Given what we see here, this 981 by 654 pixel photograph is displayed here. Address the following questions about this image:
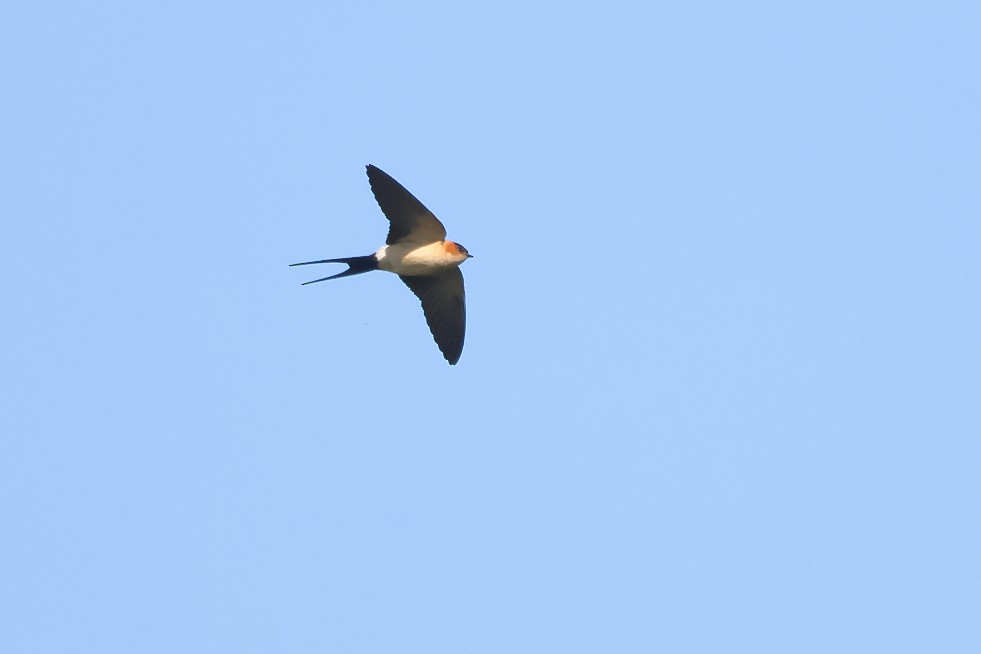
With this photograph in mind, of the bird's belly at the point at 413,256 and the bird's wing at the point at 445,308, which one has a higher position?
the bird's belly at the point at 413,256

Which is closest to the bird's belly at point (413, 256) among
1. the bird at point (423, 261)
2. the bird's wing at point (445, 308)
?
the bird at point (423, 261)

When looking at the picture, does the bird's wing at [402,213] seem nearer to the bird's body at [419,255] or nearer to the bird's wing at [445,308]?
the bird's body at [419,255]

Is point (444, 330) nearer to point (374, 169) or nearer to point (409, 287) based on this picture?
point (409, 287)

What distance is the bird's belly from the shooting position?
1100 centimetres

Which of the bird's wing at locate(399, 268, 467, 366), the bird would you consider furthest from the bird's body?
the bird's wing at locate(399, 268, 467, 366)

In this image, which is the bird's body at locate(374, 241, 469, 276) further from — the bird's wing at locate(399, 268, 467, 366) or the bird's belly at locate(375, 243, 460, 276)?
the bird's wing at locate(399, 268, 467, 366)

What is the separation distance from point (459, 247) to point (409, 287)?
0.68 meters

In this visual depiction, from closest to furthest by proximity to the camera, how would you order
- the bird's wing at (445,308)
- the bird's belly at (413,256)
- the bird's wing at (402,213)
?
the bird's wing at (402,213) → the bird's belly at (413,256) → the bird's wing at (445,308)

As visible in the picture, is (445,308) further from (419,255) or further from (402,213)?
(402,213)

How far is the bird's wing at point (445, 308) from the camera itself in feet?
37.7

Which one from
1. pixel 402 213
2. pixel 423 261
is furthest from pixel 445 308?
pixel 402 213

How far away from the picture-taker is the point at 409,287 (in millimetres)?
11492

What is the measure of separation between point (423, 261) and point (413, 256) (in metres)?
0.10

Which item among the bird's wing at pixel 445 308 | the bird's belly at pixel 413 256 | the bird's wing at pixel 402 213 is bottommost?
the bird's wing at pixel 445 308
